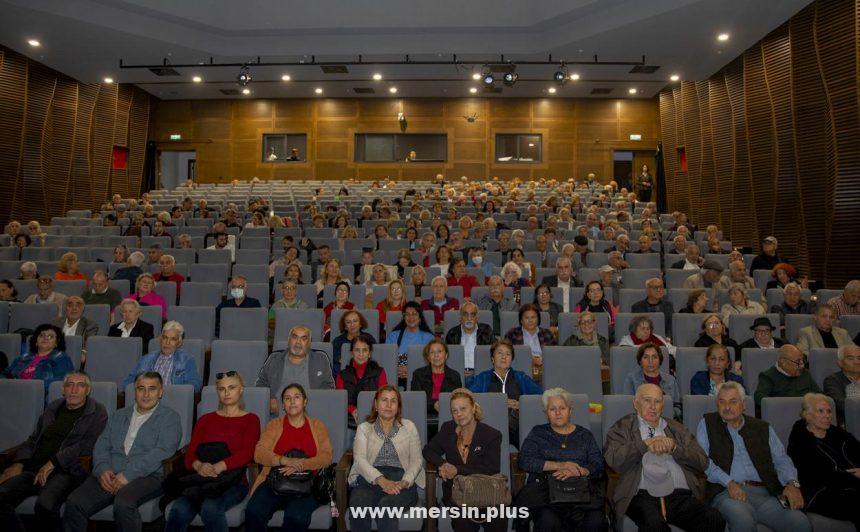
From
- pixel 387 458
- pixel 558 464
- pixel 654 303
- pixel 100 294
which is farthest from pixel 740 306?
pixel 100 294

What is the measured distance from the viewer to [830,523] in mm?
2805

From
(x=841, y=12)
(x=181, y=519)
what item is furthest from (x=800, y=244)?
(x=181, y=519)

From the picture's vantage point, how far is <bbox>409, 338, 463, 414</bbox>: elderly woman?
145 inches

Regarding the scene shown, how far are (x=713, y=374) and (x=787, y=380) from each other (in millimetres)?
408

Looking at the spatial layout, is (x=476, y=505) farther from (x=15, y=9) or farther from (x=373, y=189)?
(x=373, y=189)

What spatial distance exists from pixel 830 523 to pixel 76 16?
10.4 meters

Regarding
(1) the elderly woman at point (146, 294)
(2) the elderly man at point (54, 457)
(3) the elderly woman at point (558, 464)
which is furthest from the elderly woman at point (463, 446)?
(1) the elderly woman at point (146, 294)

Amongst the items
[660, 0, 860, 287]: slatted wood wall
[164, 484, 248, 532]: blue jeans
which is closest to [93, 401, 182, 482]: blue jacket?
[164, 484, 248, 532]: blue jeans

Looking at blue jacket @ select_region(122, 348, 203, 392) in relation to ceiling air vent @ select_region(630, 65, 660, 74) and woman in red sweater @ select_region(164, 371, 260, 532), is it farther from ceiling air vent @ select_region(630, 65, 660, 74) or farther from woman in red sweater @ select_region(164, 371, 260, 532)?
ceiling air vent @ select_region(630, 65, 660, 74)

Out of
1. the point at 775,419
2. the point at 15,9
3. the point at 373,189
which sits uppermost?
the point at 15,9

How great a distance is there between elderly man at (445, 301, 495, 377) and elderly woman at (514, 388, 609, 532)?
1298 mm

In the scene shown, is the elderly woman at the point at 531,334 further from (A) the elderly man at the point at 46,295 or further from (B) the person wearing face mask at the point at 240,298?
(A) the elderly man at the point at 46,295

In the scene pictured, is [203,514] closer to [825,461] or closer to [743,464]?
[743,464]

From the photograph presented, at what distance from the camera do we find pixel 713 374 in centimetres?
368
